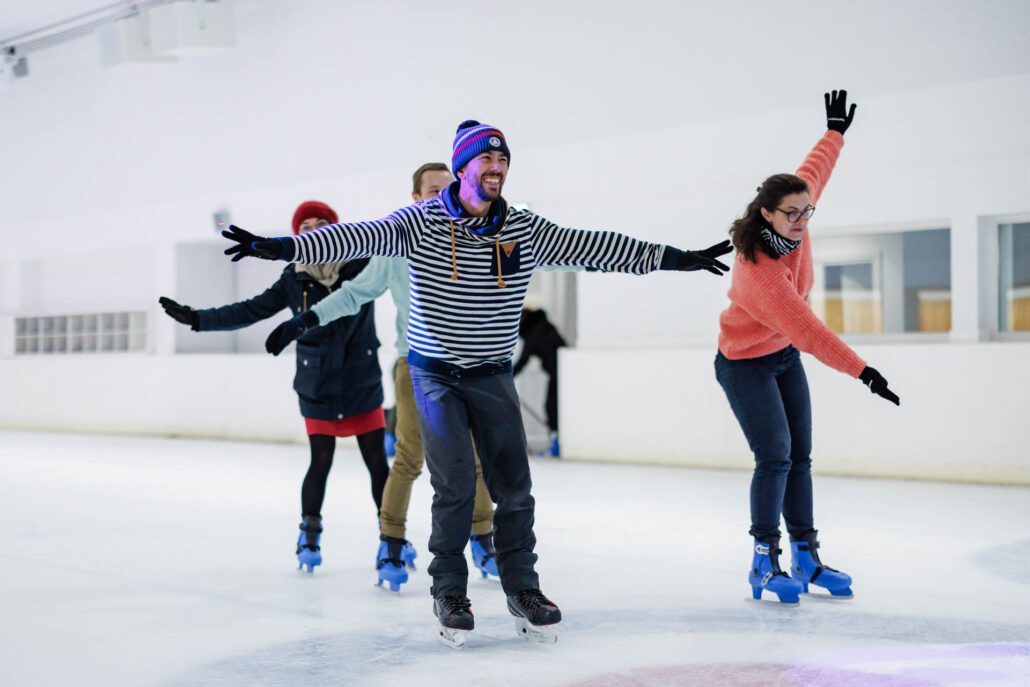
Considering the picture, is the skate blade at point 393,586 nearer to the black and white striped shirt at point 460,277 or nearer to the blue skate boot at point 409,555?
the blue skate boot at point 409,555

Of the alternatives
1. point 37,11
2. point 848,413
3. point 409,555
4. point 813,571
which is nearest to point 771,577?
point 813,571

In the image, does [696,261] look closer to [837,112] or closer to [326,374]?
[837,112]

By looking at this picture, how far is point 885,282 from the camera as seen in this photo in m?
6.93

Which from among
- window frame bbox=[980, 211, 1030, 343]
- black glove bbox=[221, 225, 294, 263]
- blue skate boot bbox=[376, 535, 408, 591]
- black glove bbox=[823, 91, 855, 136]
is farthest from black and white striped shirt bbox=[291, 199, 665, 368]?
window frame bbox=[980, 211, 1030, 343]

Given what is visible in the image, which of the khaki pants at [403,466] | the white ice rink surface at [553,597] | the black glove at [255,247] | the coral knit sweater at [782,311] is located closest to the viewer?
the black glove at [255,247]

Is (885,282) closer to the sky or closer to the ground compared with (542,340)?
closer to the sky

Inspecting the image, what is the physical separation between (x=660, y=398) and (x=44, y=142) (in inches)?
337

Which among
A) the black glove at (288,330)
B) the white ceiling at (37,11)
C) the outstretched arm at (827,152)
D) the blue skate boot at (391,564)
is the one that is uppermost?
the white ceiling at (37,11)

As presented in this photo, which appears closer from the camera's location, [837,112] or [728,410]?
[837,112]

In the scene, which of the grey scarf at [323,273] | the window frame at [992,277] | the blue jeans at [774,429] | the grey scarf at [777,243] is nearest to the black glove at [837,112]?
the grey scarf at [777,243]

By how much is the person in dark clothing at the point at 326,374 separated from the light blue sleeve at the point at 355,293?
27 centimetres

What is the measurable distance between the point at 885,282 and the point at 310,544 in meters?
4.74

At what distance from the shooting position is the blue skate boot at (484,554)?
344cm

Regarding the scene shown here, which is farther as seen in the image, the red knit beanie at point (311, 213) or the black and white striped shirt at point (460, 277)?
the red knit beanie at point (311, 213)
